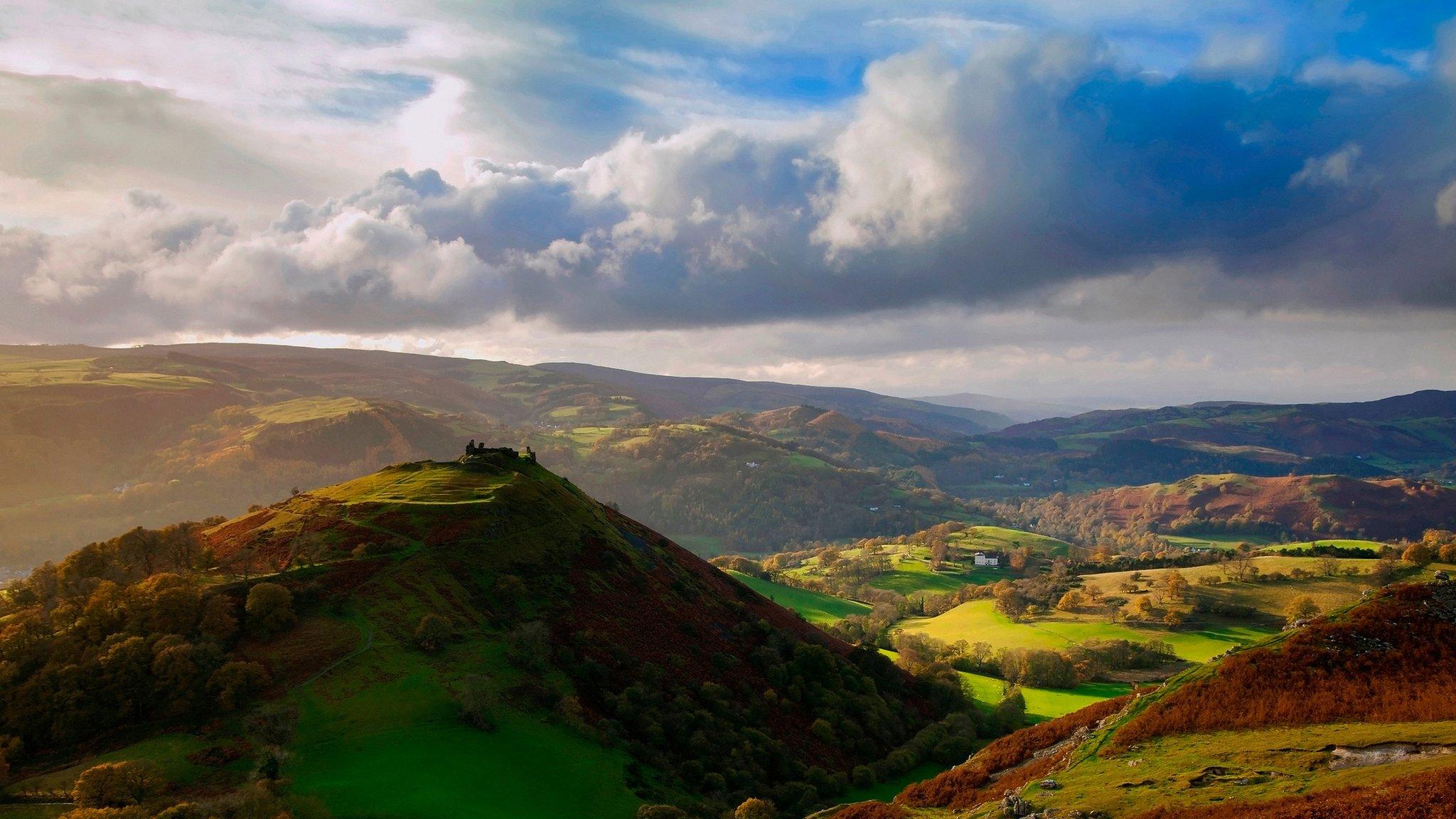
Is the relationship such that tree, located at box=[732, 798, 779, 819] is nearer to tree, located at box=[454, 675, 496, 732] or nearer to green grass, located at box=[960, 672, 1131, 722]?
tree, located at box=[454, 675, 496, 732]

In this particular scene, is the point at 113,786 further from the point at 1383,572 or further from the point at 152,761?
the point at 1383,572

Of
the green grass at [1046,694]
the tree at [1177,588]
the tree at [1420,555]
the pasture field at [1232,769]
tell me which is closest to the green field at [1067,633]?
the tree at [1177,588]

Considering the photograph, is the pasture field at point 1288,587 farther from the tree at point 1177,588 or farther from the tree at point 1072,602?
the tree at point 1072,602

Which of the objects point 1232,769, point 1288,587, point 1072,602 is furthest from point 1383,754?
point 1288,587

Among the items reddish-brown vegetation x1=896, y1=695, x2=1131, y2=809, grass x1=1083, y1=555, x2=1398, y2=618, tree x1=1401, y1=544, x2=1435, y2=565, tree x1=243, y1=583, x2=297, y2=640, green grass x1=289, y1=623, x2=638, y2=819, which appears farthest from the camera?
grass x1=1083, y1=555, x2=1398, y2=618

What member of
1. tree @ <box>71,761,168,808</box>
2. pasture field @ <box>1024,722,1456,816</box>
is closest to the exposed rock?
pasture field @ <box>1024,722,1456,816</box>

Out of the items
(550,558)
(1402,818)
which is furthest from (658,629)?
(1402,818)
